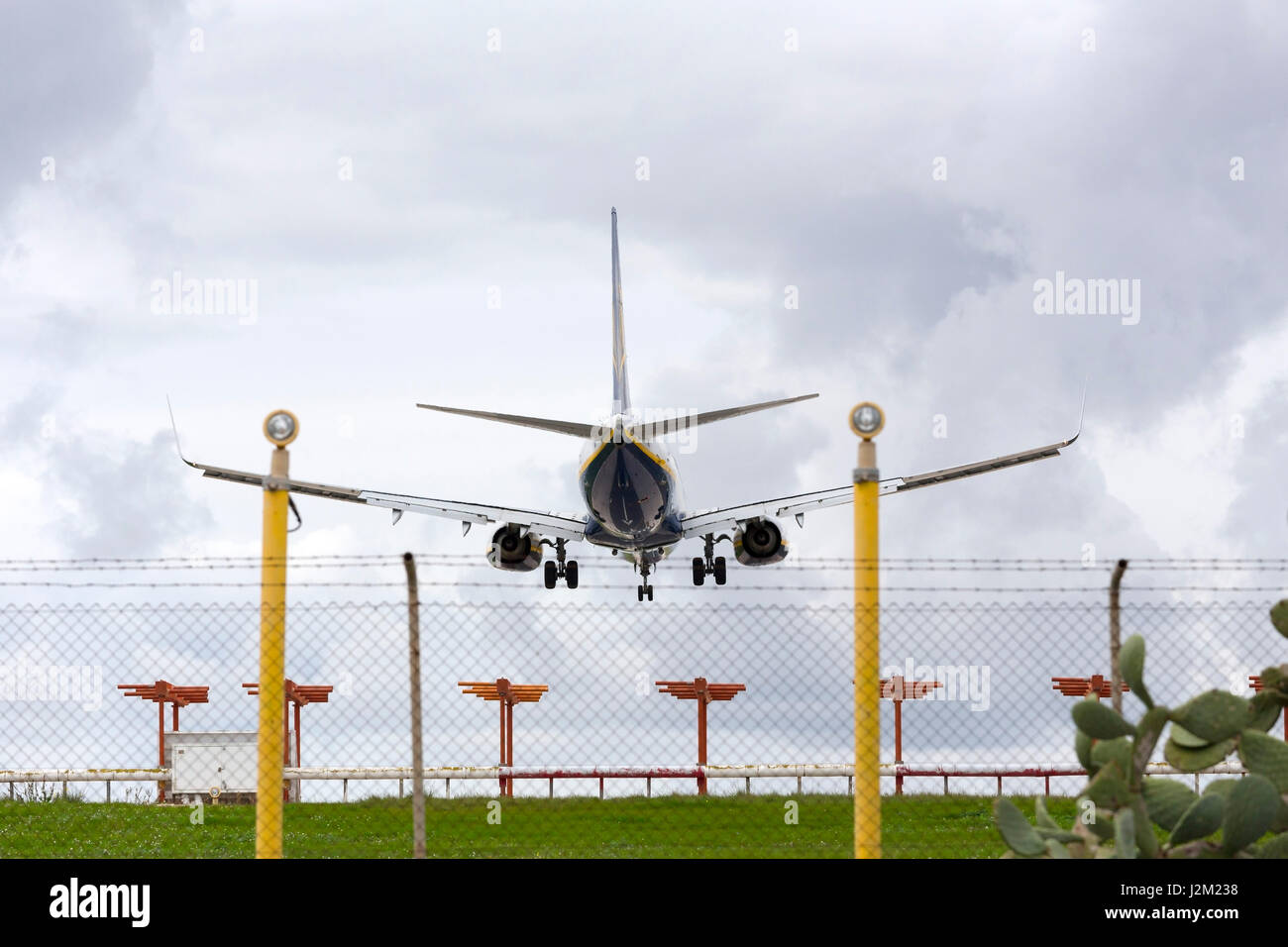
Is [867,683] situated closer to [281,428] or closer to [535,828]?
[281,428]

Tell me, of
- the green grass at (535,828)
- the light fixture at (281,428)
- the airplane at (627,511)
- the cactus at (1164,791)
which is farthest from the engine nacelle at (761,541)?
the light fixture at (281,428)

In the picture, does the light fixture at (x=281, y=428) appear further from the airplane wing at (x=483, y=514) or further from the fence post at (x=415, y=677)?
the airplane wing at (x=483, y=514)

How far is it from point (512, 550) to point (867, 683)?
3033 centimetres

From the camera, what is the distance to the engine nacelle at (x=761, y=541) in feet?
132

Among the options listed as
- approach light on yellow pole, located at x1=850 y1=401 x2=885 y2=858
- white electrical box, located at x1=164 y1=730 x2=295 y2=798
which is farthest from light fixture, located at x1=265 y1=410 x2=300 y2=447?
white electrical box, located at x1=164 y1=730 x2=295 y2=798

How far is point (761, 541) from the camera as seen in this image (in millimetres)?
40188

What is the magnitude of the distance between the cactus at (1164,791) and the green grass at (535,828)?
3.72 metres

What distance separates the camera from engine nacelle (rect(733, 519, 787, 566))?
4016 centimetres

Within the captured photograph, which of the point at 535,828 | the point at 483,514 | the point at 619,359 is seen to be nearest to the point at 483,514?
the point at 483,514
